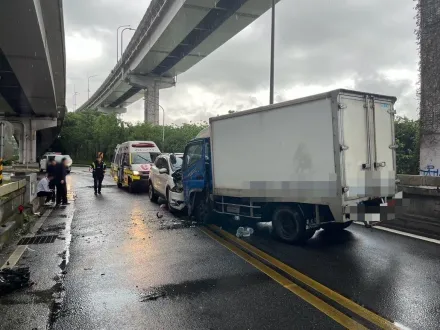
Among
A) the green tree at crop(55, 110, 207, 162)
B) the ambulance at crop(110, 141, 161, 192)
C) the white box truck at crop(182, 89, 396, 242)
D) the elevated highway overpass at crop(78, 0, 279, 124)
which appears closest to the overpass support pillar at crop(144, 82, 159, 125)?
the elevated highway overpass at crop(78, 0, 279, 124)

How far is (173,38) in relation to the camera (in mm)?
26375

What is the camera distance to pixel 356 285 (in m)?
4.30

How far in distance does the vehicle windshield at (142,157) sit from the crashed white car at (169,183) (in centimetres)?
375

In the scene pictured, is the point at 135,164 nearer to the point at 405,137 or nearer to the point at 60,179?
the point at 60,179

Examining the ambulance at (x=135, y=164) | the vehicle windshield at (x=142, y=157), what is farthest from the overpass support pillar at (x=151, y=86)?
the vehicle windshield at (x=142, y=157)

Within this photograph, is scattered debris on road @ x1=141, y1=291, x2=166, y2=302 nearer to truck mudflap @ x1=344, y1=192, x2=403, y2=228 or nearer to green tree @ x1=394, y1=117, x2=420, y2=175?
truck mudflap @ x1=344, y1=192, x2=403, y2=228

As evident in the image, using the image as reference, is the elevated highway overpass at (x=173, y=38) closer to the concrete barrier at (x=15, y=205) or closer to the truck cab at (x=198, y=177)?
the truck cab at (x=198, y=177)

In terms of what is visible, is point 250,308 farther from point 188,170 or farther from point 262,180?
point 188,170

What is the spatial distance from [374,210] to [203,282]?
3.13m

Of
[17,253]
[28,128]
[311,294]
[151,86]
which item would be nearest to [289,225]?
[311,294]

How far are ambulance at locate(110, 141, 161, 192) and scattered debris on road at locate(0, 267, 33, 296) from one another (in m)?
11.4

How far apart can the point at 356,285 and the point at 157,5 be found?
24.5 m

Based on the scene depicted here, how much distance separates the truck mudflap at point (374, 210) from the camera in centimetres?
556

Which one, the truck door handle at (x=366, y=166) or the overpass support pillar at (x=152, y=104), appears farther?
the overpass support pillar at (x=152, y=104)
